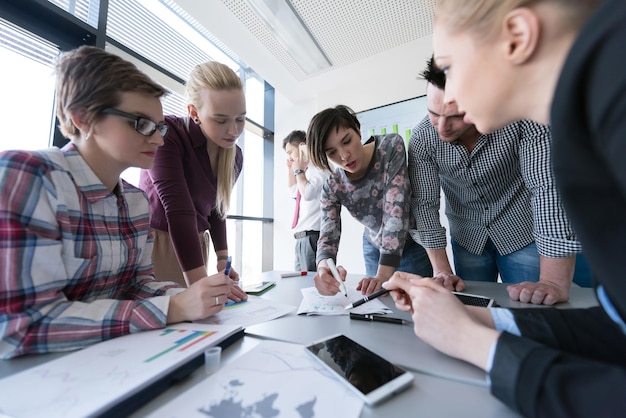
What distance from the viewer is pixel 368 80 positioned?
290cm

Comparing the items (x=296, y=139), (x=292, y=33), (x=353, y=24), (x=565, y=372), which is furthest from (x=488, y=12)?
(x=296, y=139)

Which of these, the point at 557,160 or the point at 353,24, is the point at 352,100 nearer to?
the point at 353,24

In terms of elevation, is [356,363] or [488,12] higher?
[488,12]

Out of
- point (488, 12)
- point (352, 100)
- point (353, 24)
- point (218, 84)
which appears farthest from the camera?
point (352, 100)

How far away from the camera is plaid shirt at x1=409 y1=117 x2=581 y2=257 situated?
34.7 inches

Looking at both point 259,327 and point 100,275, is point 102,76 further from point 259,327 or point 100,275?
point 259,327

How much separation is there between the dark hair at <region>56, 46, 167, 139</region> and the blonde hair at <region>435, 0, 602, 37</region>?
30.9 inches

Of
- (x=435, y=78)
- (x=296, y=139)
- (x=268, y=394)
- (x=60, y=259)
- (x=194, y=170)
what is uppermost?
(x=296, y=139)

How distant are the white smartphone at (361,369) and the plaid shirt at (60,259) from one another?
0.37 meters

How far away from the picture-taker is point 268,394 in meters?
0.36

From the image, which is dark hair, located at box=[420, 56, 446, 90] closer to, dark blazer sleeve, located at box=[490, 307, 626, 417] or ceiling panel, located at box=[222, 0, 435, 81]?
dark blazer sleeve, located at box=[490, 307, 626, 417]

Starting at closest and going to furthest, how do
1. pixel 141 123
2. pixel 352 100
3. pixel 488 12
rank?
pixel 488 12, pixel 141 123, pixel 352 100

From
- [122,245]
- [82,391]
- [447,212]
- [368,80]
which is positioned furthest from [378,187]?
[368,80]

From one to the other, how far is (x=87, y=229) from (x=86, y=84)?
1.21 feet
